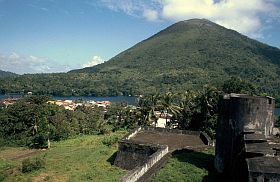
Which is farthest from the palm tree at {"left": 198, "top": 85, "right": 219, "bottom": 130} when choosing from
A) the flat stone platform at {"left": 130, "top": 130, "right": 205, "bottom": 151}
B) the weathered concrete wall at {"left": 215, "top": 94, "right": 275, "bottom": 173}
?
the weathered concrete wall at {"left": 215, "top": 94, "right": 275, "bottom": 173}

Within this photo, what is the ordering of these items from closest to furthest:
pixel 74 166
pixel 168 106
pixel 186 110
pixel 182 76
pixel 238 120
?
pixel 238 120 < pixel 74 166 < pixel 186 110 < pixel 168 106 < pixel 182 76

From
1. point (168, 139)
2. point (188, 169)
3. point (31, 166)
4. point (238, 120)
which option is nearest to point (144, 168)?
point (188, 169)

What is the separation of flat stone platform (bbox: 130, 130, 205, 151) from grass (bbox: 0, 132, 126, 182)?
96.2 inches

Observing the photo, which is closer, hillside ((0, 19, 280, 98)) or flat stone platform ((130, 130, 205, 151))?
flat stone platform ((130, 130, 205, 151))

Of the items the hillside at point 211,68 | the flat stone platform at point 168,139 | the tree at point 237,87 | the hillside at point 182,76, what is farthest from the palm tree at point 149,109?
the hillside at point 211,68

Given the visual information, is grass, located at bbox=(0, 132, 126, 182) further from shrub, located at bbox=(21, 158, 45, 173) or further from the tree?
the tree

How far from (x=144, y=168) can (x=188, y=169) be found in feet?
5.98

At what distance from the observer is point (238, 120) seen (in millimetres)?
13109

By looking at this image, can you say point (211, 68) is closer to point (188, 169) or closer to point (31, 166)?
point (31, 166)

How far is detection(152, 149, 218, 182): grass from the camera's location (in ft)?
46.4

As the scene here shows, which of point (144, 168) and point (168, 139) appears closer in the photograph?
point (144, 168)

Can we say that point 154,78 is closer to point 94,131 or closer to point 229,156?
point 94,131

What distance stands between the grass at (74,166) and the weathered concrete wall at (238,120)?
25.3 ft

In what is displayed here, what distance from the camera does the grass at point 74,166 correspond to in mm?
21688
